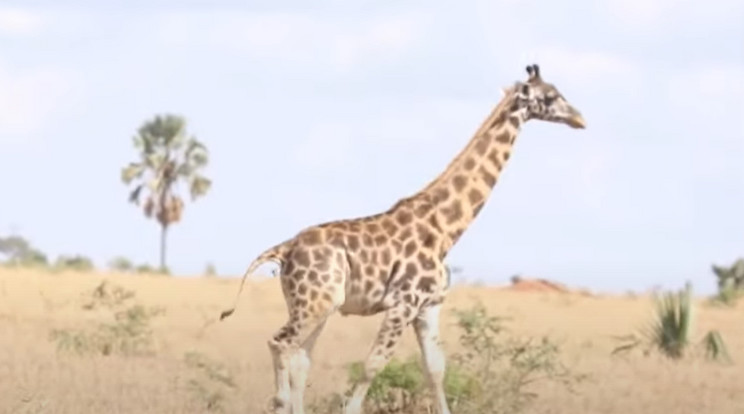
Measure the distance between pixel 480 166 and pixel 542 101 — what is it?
0.55 metres

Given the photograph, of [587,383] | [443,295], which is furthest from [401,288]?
[587,383]

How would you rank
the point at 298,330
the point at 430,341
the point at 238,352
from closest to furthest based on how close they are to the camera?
the point at 298,330 < the point at 430,341 < the point at 238,352

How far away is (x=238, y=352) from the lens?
71.7 ft

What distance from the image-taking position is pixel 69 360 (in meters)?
18.1

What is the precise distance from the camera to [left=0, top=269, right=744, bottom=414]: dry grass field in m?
14.9

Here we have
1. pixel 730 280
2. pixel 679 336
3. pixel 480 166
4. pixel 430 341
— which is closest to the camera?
pixel 430 341

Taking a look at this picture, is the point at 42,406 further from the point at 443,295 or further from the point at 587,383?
the point at 587,383

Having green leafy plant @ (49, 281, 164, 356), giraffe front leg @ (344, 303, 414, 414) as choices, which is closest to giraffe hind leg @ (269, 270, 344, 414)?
giraffe front leg @ (344, 303, 414, 414)

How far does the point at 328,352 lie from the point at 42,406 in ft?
31.8

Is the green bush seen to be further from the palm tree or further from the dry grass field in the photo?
the palm tree

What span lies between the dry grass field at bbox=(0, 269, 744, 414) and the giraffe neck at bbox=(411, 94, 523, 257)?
3.10m

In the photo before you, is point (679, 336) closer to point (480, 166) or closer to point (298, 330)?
point (480, 166)

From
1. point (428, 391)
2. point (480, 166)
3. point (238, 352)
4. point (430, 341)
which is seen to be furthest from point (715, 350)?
point (430, 341)

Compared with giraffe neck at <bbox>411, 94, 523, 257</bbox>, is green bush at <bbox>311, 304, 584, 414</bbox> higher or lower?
lower
